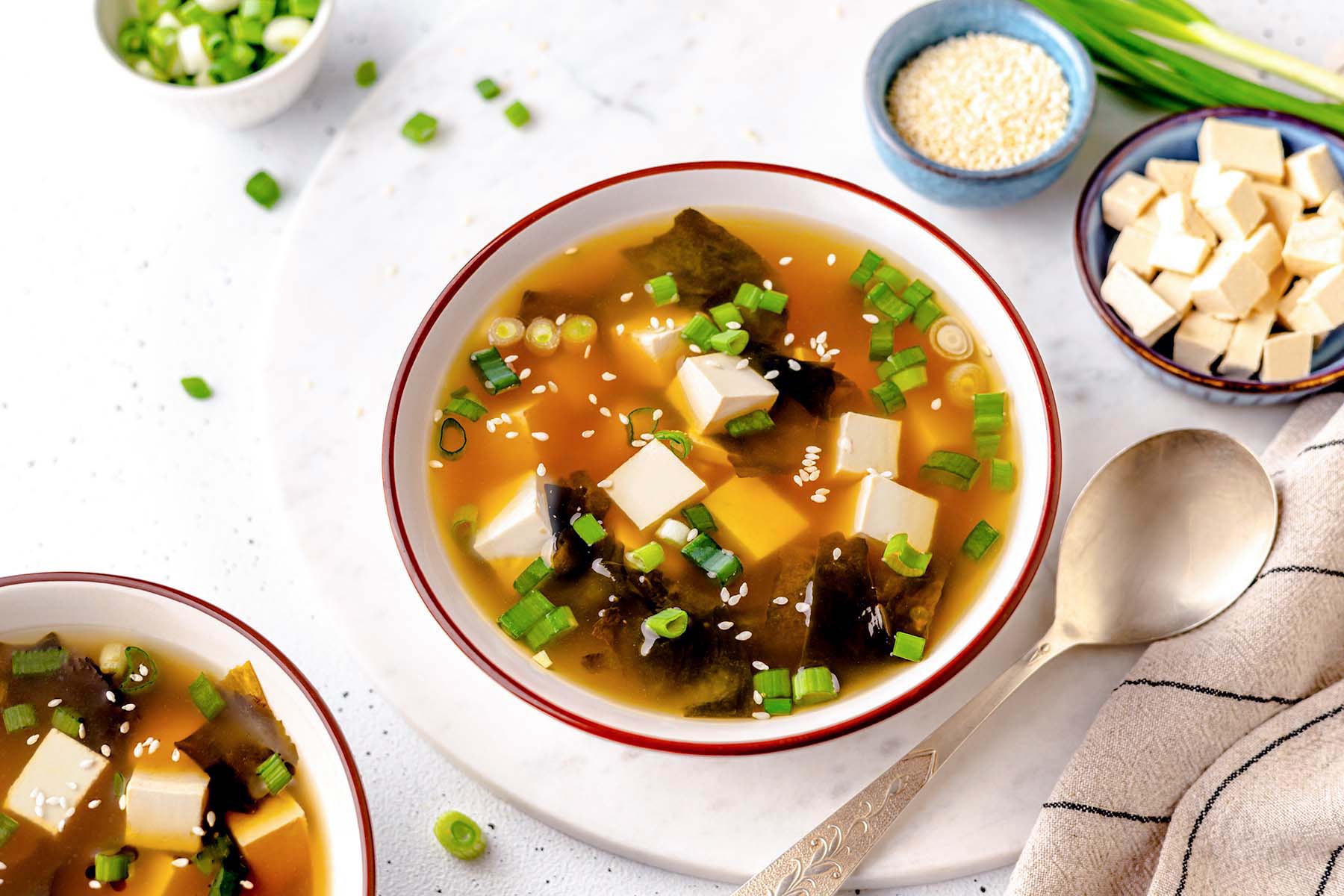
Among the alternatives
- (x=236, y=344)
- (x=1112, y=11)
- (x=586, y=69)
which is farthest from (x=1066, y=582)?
(x=236, y=344)

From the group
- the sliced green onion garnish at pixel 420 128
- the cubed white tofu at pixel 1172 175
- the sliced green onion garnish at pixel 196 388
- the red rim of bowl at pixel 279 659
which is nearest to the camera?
the red rim of bowl at pixel 279 659

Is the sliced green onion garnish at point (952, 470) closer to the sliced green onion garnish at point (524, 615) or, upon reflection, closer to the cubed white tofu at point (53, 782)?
the sliced green onion garnish at point (524, 615)

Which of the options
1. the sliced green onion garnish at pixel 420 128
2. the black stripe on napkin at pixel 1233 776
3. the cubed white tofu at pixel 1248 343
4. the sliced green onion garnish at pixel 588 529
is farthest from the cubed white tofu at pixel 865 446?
the sliced green onion garnish at pixel 420 128

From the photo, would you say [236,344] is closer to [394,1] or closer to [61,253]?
[61,253]

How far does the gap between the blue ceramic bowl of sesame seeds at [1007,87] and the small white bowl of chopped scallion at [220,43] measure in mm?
1326

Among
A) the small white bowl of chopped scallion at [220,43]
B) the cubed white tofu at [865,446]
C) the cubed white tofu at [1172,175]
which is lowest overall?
the cubed white tofu at [865,446]

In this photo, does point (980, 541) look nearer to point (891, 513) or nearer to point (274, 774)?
point (891, 513)

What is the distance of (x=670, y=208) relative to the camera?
104 inches

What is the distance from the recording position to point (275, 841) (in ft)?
7.11

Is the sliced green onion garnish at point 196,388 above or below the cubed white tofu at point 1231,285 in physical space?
below

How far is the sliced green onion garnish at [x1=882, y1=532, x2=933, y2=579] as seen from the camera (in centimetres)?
237

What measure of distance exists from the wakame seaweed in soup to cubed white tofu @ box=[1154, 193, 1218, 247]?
464 millimetres

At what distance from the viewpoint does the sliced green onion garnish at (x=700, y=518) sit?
2.44 m

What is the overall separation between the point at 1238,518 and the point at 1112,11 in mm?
1210
